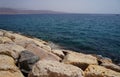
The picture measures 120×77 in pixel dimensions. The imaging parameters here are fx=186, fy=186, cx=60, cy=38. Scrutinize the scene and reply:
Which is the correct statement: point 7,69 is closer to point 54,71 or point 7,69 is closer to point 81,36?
point 54,71

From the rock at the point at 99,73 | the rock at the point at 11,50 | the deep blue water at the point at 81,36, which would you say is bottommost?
the deep blue water at the point at 81,36

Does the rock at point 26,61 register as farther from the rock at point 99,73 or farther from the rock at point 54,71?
the rock at point 99,73

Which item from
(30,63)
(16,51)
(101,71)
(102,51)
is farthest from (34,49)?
(102,51)

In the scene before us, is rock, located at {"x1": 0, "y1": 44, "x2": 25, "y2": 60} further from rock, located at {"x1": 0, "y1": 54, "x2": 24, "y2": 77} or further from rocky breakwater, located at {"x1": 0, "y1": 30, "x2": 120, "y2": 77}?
rock, located at {"x1": 0, "y1": 54, "x2": 24, "y2": 77}

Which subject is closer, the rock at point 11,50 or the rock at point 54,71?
the rock at point 54,71

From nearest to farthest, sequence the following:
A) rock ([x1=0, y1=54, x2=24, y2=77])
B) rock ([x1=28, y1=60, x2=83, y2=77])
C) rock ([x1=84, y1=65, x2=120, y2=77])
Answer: rock ([x1=28, y1=60, x2=83, y2=77]) → rock ([x1=0, y1=54, x2=24, y2=77]) → rock ([x1=84, y1=65, x2=120, y2=77])

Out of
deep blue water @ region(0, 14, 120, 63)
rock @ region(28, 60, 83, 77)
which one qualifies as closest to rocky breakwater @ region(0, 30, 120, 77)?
rock @ region(28, 60, 83, 77)

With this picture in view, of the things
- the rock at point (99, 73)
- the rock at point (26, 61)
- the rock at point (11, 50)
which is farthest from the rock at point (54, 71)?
the rock at point (11, 50)

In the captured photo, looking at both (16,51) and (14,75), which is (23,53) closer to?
(16,51)

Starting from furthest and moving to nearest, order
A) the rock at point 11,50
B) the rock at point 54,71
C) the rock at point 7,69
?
the rock at point 11,50 < the rock at point 7,69 < the rock at point 54,71

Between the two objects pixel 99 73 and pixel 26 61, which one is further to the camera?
pixel 26 61

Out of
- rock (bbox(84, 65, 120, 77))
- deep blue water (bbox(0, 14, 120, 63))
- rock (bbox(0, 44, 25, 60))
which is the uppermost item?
rock (bbox(0, 44, 25, 60))

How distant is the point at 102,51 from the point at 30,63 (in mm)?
9685

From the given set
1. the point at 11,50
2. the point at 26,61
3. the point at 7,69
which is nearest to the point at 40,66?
the point at 7,69
